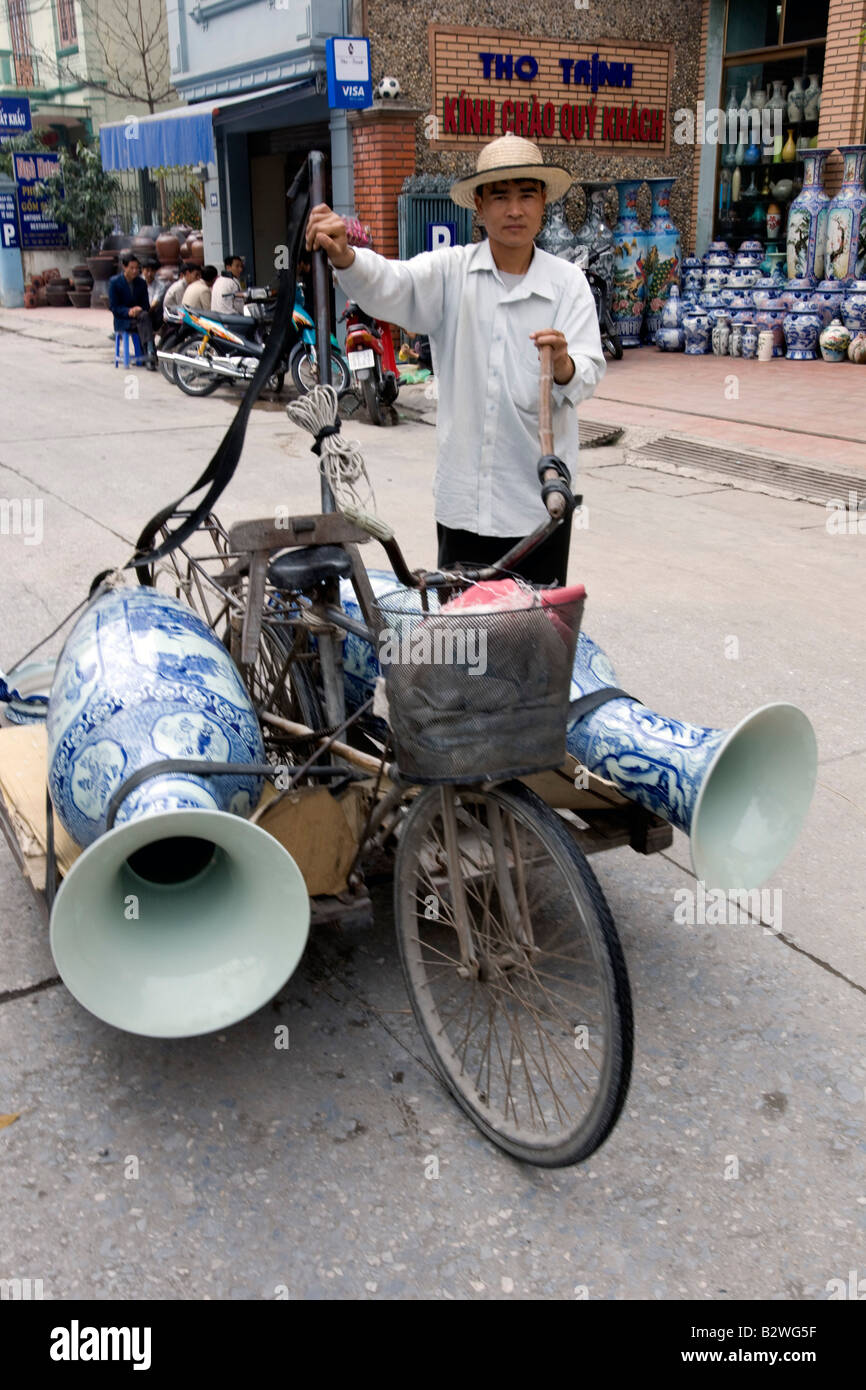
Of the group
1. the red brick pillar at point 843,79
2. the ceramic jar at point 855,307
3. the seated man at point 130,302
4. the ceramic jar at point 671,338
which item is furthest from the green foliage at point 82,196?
the ceramic jar at point 855,307

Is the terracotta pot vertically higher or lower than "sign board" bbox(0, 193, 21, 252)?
lower

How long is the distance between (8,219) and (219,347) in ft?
45.3

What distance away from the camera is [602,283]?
13859 millimetres

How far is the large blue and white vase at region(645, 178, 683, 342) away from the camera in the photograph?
1465cm

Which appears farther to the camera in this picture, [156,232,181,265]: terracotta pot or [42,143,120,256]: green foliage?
[42,143,120,256]: green foliage

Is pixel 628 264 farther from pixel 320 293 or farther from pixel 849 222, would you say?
pixel 320 293

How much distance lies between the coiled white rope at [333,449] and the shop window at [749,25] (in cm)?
1442

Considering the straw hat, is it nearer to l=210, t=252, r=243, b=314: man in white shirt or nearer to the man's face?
the man's face

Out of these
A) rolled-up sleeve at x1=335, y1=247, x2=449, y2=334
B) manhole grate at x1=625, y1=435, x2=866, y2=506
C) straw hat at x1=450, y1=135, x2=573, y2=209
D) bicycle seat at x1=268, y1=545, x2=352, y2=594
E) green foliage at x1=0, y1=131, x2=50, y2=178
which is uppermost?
green foliage at x1=0, y1=131, x2=50, y2=178

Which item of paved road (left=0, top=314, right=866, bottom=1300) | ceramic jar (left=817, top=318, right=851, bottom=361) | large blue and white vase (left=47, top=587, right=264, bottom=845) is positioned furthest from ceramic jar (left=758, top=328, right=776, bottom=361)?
large blue and white vase (left=47, top=587, right=264, bottom=845)

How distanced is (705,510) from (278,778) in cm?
592

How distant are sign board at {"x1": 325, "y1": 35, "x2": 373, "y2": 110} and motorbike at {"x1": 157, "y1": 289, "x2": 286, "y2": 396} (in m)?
2.28

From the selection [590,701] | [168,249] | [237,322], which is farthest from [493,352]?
[168,249]

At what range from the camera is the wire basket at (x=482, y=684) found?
2232 mm
